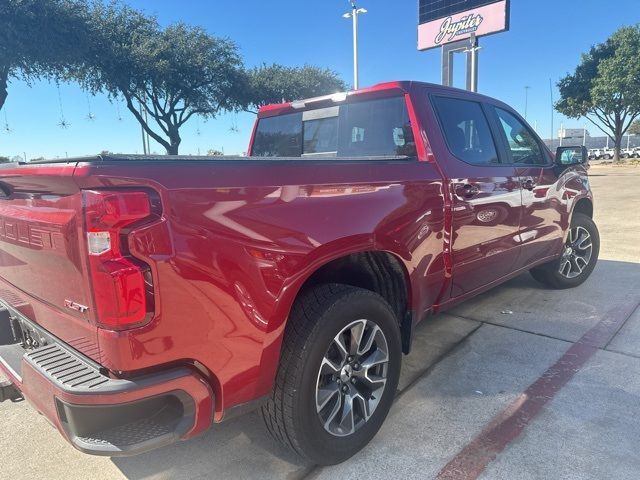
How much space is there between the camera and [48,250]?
5.96ft

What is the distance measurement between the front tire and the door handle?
1004mm

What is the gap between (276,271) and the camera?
192cm

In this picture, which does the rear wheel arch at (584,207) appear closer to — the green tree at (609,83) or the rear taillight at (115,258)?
the rear taillight at (115,258)

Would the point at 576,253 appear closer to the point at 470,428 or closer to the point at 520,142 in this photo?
the point at 520,142

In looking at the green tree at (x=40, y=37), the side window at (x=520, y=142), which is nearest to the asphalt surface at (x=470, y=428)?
the side window at (x=520, y=142)

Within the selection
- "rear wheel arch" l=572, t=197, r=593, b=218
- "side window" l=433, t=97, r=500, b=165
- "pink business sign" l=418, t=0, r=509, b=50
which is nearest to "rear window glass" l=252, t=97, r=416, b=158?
"side window" l=433, t=97, r=500, b=165

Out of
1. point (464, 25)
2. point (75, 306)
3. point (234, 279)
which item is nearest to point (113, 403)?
point (75, 306)

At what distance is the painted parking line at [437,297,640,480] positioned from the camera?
2.28m

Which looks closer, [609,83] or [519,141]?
[519,141]

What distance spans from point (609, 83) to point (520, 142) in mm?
35237

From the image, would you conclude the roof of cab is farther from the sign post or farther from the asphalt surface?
the sign post

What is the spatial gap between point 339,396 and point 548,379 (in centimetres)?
161

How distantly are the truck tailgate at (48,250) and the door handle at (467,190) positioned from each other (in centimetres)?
220

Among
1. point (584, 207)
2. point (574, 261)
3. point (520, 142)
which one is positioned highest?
point (520, 142)
